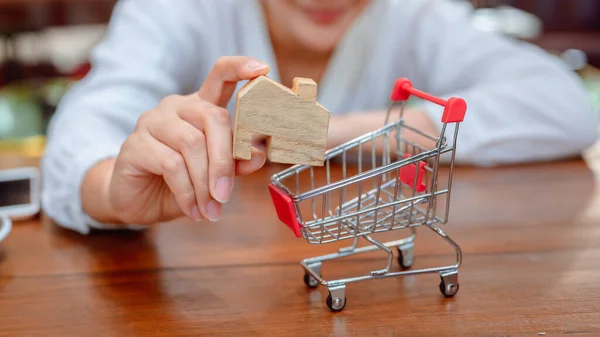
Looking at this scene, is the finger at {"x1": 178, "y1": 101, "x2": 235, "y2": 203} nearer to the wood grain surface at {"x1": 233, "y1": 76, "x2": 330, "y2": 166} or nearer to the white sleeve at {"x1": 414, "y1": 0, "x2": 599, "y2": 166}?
the wood grain surface at {"x1": 233, "y1": 76, "x2": 330, "y2": 166}

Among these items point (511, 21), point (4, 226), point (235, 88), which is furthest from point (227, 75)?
point (511, 21)

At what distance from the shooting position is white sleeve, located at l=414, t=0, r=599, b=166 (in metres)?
1.01

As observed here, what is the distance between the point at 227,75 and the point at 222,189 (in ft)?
0.36

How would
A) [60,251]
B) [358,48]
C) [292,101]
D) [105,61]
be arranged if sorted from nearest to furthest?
[292,101] < [60,251] < [105,61] < [358,48]

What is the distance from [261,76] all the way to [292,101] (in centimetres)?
3

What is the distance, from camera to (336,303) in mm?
523

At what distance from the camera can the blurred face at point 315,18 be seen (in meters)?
1.07

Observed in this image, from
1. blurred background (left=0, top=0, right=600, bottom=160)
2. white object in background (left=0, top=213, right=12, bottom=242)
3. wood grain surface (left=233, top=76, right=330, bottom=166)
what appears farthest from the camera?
blurred background (left=0, top=0, right=600, bottom=160)

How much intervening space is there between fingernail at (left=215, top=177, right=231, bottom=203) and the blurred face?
0.61 m

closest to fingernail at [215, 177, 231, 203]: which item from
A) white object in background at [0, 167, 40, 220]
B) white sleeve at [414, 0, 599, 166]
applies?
white object in background at [0, 167, 40, 220]

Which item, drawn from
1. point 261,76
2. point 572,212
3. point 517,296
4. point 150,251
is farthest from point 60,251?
point 572,212

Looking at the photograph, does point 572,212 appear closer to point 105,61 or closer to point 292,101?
point 292,101

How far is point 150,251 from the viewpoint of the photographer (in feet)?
2.24

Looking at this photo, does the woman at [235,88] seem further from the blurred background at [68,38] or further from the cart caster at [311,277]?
the blurred background at [68,38]
